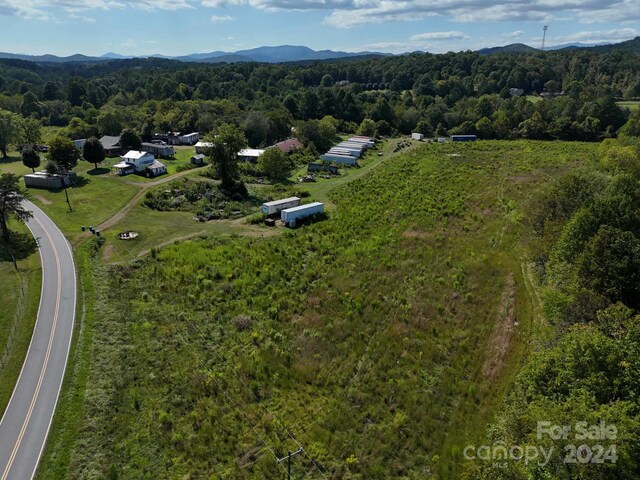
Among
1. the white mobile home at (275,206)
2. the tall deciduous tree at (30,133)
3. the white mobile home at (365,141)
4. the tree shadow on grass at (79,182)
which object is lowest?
the white mobile home at (275,206)

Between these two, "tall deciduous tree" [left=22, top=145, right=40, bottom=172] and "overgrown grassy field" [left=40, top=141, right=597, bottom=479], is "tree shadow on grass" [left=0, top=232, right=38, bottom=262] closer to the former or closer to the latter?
"overgrown grassy field" [left=40, top=141, right=597, bottom=479]

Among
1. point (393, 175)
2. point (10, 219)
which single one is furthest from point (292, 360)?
point (393, 175)

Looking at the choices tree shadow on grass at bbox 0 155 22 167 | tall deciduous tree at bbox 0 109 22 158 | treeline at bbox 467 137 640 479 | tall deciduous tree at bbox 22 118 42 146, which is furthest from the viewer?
tall deciduous tree at bbox 22 118 42 146

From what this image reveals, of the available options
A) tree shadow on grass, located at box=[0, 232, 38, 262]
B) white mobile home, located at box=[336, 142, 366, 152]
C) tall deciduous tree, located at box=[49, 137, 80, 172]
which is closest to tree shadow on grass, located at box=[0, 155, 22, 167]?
tall deciduous tree, located at box=[49, 137, 80, 172]

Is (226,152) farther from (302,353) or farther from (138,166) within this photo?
(302,353)

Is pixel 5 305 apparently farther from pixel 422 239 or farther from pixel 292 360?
pixel 422 239

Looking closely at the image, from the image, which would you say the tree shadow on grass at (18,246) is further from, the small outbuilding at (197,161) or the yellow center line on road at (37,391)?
the small outbuilding at (197,161)

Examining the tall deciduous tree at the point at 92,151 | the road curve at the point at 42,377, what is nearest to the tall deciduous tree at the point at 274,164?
the tall deciduous tree at the point at 92,151
